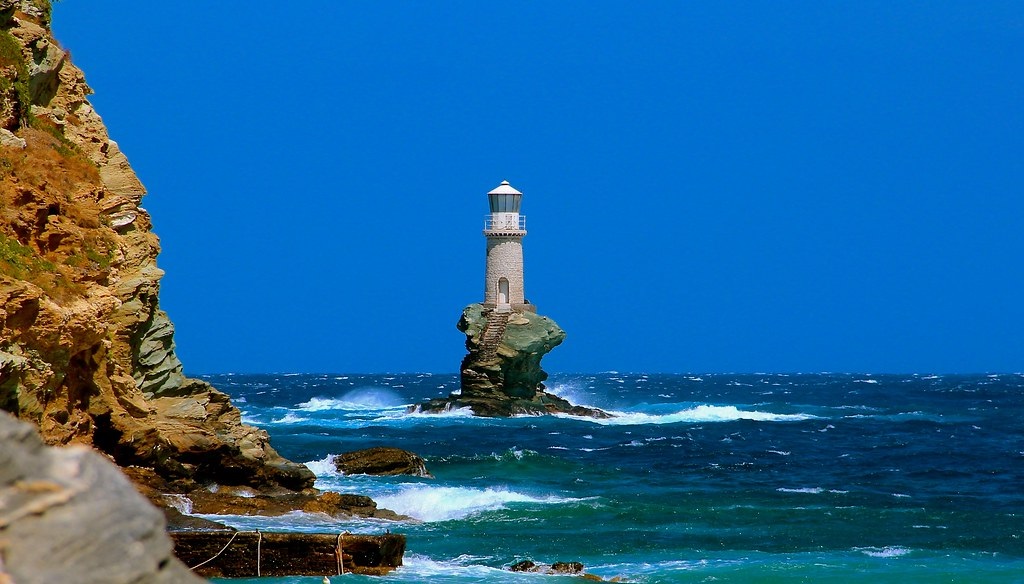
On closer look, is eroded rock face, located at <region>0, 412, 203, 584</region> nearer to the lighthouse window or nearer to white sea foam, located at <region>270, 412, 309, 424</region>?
white sea foam, located at <region>270, 412, 309, 424</region>

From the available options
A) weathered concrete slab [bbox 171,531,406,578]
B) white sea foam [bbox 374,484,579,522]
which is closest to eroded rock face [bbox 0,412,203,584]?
weathered concrete slab [bbox 171,531,406,578]

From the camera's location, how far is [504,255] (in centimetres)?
6222

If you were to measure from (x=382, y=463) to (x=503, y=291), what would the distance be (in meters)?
32.4

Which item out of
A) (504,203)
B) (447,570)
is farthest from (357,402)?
(447,570)

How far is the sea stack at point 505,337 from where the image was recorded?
60.7 metres

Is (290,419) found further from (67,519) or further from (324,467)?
(67,519)

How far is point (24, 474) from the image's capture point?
3.68 metres

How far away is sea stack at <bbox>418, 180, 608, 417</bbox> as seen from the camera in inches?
2388

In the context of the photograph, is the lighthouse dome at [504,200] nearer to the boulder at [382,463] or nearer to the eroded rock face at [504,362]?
the eroded rock face at [504,362]

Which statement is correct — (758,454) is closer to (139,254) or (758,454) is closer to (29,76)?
(139,254)

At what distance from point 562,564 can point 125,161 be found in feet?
38.4

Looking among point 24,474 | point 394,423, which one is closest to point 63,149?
point 24,474

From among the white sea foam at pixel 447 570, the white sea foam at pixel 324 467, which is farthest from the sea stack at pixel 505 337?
the white sea foam at pixel 447 570

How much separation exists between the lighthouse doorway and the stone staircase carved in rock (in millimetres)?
722
